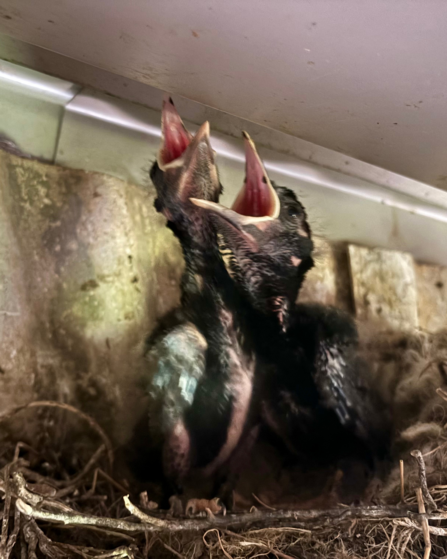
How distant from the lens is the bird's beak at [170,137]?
887 mm

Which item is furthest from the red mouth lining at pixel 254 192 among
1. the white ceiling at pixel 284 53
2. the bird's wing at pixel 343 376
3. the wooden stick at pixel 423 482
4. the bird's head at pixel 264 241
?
the wooden stick at pixel 423 482

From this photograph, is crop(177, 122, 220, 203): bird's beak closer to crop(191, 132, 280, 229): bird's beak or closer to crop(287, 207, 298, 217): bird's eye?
crop(191, 132, 280, 229): bird's beak

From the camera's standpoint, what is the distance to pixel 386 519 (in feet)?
2.39

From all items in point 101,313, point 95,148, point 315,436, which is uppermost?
point 95,148

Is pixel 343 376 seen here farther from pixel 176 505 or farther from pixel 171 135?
pixel 171 135

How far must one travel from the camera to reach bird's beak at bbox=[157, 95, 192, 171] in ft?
2.91

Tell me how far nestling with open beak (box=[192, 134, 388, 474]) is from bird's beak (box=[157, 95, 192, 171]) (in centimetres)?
14

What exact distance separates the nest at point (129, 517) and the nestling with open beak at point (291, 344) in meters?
0.16

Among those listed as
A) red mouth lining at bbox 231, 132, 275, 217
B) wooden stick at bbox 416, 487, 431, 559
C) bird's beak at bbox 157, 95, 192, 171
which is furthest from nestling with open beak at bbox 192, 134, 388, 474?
wooden stick at bbox 416, 487, 431, 559

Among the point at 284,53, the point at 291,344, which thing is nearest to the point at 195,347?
the point at 291,344

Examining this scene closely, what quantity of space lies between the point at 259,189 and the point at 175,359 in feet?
1.36

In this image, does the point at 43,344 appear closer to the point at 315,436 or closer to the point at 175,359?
the point at 175,359

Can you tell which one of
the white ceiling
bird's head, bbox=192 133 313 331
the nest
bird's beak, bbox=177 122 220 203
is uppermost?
the white ceiling

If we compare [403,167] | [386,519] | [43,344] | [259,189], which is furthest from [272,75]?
[386,519]
